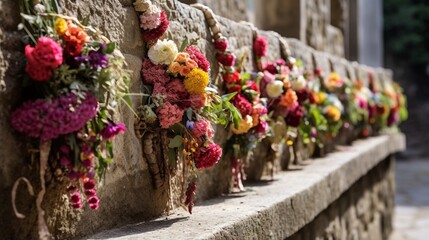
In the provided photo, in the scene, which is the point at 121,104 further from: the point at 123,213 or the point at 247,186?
the point at 247,186

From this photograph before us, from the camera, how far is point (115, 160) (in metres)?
1.98

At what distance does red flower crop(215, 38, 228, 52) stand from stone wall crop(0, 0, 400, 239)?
1.1 inches

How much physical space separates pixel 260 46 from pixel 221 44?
1.80 feet

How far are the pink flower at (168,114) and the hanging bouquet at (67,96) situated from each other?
0.34 m

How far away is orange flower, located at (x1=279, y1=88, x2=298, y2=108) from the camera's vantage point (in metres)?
3.24

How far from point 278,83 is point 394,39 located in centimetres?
1163

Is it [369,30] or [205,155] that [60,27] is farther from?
[369,30]

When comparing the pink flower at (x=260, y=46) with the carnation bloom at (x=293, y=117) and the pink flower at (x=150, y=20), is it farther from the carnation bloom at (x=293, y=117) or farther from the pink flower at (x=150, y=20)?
the pink flower at (x=150, y=20)

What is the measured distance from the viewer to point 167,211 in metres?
2.27

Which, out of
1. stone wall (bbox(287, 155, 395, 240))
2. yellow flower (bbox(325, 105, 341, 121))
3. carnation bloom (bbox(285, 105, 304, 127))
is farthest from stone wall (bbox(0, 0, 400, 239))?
yellow flower (bbox(325, 105, 341, 121))

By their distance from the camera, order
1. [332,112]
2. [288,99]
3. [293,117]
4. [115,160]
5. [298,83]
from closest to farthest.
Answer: [115,160], [288,99], [293,117], [298,83], [332,112]

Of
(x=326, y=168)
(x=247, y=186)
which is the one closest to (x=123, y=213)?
(x=247, y=186)

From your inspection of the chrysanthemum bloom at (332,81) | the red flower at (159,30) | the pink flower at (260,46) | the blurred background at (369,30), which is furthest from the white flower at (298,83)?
the red flower at (159,30)

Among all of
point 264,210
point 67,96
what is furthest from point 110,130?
point 264,210
